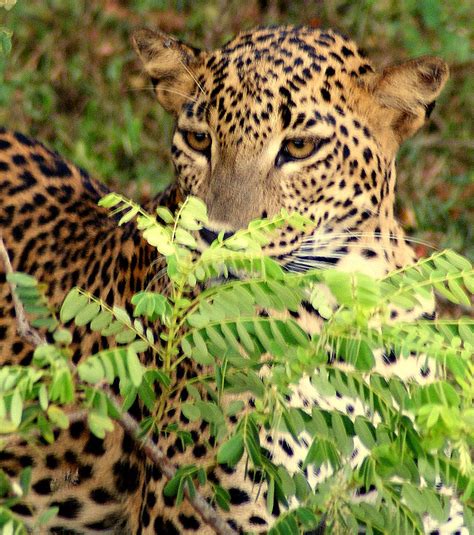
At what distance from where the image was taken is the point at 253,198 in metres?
4.43

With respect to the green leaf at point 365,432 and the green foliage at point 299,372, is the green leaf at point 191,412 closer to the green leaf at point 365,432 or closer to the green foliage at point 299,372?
the green foliage at point 299,372

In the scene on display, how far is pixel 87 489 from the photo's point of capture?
5215mm

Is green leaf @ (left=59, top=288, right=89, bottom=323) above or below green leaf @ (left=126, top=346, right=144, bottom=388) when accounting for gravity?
below

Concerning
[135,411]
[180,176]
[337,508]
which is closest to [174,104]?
[180,176]

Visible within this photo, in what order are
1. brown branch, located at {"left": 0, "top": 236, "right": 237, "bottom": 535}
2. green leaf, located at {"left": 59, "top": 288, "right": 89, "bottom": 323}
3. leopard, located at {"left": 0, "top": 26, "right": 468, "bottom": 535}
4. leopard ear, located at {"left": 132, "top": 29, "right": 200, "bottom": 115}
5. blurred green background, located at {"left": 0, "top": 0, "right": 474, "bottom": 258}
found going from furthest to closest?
1. blurred green background, located at {"left": 0, "top": 0, "right": 474, "bottom": 258}
2. leopard ear, located at {"left": 132, "top": 29, "right": 200, "bottom": 115}
3. leopard, located at {"left": 0, "top": 26, "right": 468, "bottom": 535}
4. brown branch, located at {"left": 0, "top": 236, "right": 237, "bottom": 535}
5. green leaf, located at {"left": 59, "top": 288, "right": 89, "bottom": 323}

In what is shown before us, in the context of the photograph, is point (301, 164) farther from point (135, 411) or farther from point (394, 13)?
point (394, 13)

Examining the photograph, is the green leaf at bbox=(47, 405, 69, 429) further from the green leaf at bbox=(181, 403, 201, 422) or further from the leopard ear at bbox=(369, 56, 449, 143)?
the leopard ear at bbox=(369, 56, 449, 143)

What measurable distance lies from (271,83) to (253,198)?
0.43 metres

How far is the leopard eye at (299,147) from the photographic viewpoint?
460 cm

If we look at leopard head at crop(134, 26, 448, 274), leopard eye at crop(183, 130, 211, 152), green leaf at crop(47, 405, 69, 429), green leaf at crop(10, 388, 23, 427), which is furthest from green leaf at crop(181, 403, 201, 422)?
leopard eye at crop(183, 130, 211, 152)

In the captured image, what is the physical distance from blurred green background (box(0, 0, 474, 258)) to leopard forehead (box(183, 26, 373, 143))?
3.34m

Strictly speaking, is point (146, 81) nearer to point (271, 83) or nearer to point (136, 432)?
point (271, 83)

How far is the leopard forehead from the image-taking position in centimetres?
454

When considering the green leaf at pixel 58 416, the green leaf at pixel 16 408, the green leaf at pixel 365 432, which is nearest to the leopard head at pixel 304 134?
the green leaf at pixel 365 432
